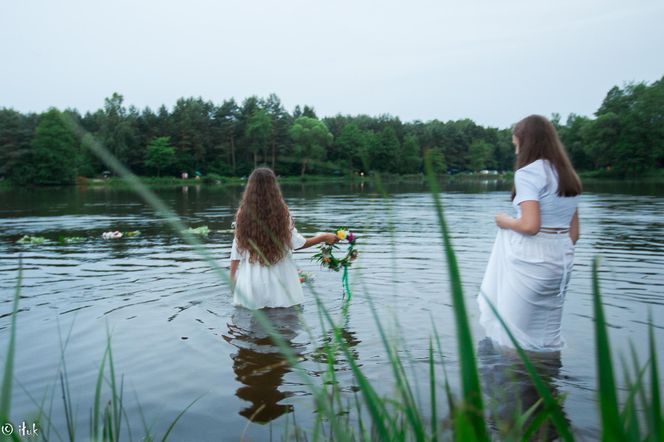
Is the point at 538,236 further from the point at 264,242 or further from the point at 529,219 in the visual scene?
the point at 264,242

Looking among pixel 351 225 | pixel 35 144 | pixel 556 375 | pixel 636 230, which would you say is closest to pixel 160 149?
pixel 35 144

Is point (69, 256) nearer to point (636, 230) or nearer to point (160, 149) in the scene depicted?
point (636, 230)

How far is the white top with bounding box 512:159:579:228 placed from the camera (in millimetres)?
4184

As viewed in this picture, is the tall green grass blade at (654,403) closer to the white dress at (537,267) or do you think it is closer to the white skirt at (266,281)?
the white dress at (537,267)

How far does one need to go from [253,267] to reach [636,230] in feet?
39.0

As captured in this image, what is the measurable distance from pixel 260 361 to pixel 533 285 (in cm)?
246

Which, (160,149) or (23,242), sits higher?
(160,149)

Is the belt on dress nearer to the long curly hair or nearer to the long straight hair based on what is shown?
the long straight hair

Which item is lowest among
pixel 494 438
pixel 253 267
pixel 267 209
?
pixel 494 438

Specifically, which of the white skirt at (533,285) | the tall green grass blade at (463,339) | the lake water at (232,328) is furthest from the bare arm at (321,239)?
the tall green grass blade at (463,339)

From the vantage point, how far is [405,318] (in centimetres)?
632

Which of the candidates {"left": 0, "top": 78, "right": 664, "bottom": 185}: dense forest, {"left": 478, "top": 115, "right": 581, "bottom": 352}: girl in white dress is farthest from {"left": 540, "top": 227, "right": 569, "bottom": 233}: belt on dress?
{"left": 0, "top": 78, "right": 664, "bottom": 185}: dense forest

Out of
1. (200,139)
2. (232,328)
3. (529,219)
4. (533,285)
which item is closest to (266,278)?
(232,328)

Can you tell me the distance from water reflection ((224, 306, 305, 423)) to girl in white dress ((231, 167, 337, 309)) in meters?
0.24
